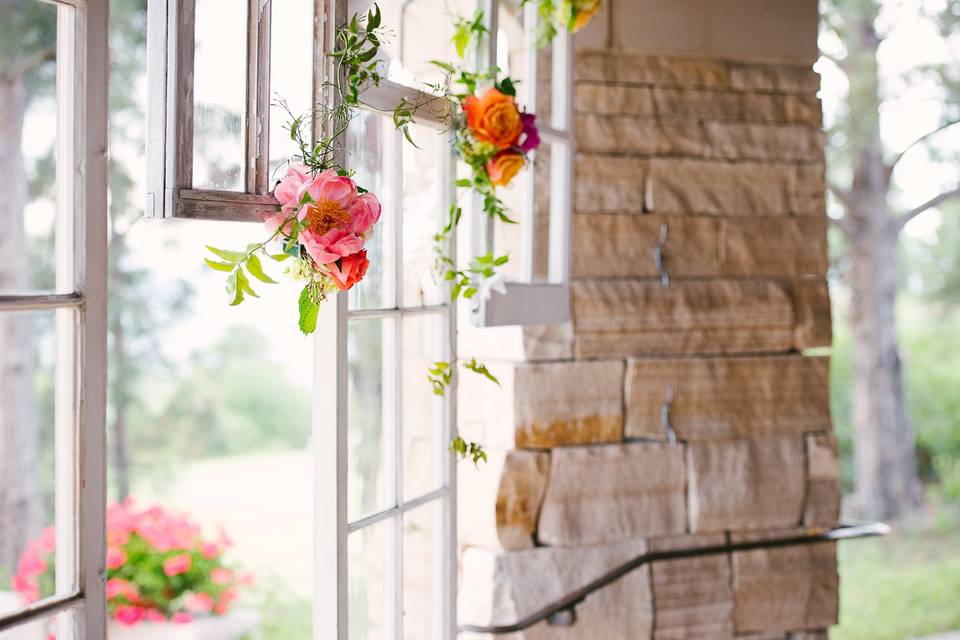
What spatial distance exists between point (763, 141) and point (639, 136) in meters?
0.36

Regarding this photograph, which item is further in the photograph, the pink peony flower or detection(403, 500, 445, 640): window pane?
detection(403, 500, 445, 640): window pane

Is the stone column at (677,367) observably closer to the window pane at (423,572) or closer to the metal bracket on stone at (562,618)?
the metal bracket on stone at (562,618)

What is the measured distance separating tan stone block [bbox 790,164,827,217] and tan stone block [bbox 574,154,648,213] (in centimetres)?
44

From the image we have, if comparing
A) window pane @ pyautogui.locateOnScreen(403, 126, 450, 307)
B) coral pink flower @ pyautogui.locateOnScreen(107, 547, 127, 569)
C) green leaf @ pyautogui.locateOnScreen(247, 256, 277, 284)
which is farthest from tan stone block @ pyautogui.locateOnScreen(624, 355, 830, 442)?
coral pink flower @ pyautogui.locateOnScreen(107, 547, 127, 569)

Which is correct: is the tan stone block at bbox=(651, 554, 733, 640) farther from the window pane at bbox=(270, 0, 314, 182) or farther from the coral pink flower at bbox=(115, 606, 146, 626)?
the coral pink flower at bbox=(115, 606, 146, 626)

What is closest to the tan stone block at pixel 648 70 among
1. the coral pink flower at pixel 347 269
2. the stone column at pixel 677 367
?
the stone column at pixel 677 367

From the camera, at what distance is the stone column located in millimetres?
2135

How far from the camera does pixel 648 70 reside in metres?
2.27

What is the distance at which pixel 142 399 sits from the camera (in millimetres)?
6312

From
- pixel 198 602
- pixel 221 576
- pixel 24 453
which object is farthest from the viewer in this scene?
pixel 24 453

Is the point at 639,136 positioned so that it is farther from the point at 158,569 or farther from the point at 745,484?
the point at 158,569

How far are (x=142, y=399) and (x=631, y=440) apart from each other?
15.9ft

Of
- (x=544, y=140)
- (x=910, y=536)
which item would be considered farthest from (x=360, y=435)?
(x=910, y=536)

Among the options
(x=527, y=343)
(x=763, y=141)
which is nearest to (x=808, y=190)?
(x=763, y=141)
